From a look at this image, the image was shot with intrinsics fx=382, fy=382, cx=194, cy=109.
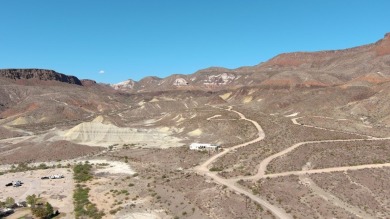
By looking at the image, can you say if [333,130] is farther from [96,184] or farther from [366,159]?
[96,184]

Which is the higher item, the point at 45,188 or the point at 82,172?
the point at 82,172

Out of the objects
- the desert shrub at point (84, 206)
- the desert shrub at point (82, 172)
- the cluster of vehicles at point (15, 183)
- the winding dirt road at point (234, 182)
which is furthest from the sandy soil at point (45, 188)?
the winding dirt road at point (234, 182)

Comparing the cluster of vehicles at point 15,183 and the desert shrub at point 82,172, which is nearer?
the cluster of vehicles at point 15,183

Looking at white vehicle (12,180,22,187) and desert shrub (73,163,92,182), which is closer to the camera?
white vehicle (12,180,22,187)

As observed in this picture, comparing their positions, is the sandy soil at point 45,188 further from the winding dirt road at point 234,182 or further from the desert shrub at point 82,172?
the winding dirt road at point 234,182

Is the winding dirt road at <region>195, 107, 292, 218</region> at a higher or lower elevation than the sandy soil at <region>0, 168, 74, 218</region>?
lower

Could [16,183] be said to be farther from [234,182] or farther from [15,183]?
[234,182]

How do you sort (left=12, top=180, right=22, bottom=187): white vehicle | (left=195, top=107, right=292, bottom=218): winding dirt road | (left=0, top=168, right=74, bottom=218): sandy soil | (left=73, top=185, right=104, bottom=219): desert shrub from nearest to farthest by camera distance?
(left=195, top=107, right=292, bottom=218): winding dirt road < (left=73, top=185, right=104, bottom=219): desert shrub < (left=0, top=168, right=74, bottom=218): sandy soil < (left=12, top=180, right=22, bottom=187): white vehicle

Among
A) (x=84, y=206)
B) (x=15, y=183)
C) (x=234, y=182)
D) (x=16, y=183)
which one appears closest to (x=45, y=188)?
(x=16, y=183)

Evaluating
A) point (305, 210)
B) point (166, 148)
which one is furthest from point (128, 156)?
point (305, 210)

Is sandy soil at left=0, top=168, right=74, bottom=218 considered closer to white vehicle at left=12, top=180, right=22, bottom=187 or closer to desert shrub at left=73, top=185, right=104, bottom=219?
white vehicle at left=12, top=180, right=22, bottom=187

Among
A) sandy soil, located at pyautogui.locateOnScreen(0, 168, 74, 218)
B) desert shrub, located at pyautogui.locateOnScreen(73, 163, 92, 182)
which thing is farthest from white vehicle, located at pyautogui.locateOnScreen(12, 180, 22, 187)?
desert shrub, located at pyautogui.locateOnScreen(73, 163, 92, 182)
